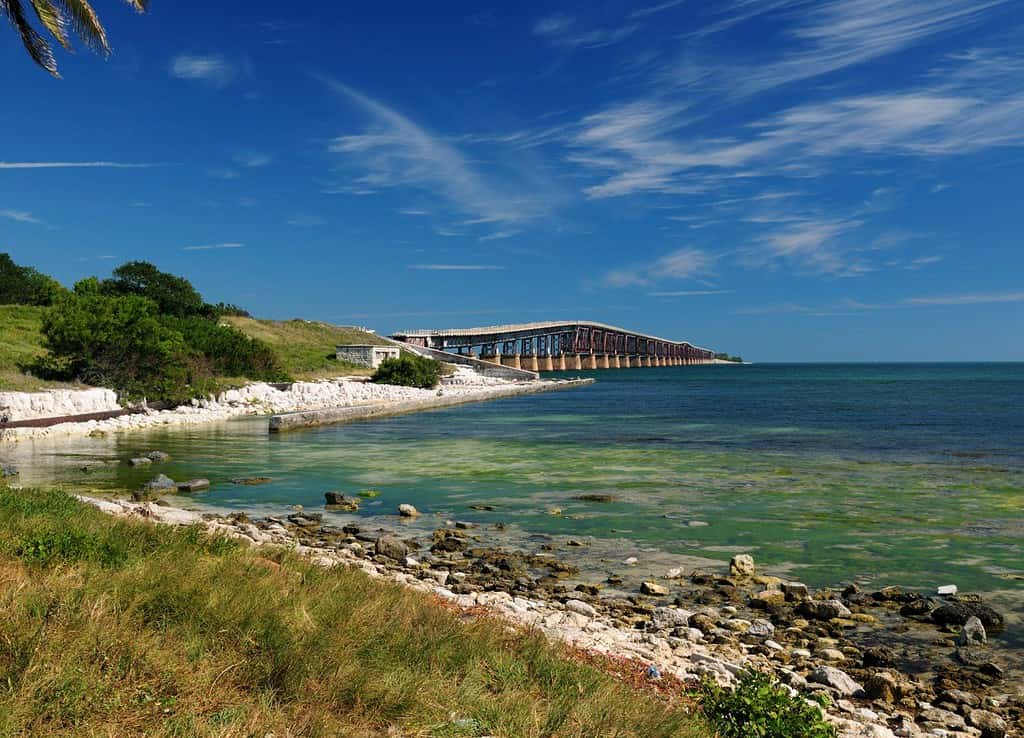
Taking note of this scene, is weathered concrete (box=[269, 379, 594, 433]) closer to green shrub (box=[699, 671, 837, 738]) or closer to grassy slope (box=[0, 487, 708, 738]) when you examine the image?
grassy slope (box=[0, 487, 708, 738])

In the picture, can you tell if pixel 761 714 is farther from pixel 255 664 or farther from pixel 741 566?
pixel 741 566

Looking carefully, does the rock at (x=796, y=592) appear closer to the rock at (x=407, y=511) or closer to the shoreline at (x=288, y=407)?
the rock at (x=407, y=511)

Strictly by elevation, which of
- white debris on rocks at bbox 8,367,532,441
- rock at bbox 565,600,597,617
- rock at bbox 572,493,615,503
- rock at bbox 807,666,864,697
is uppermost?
white debris on rocks at bbox 8,367,532,441

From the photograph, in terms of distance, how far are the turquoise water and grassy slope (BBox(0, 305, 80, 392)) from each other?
9792 mm

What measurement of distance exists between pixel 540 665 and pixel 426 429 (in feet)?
126

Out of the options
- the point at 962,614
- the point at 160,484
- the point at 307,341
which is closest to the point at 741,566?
the point at 962,614

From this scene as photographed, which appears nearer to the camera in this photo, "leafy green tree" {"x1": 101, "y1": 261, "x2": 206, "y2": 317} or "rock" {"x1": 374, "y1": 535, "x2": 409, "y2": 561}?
"rock" {"x1": 374, "y1": 535, "x2": 409, "y2": 561}

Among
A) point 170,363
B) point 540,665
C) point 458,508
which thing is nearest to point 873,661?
point 540,665

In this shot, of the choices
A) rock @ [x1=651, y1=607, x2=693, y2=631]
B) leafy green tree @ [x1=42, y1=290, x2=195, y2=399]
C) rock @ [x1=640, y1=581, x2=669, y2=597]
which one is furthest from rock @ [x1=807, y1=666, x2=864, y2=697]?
leafy green tree @ [x1=42, y1=290, x2=195, y2=399]

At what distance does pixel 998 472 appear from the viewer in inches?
1090

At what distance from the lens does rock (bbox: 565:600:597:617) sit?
1124 centimetres

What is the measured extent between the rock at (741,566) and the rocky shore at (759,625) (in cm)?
2

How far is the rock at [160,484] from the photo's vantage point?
2221 centimetres

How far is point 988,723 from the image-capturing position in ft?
25.9
